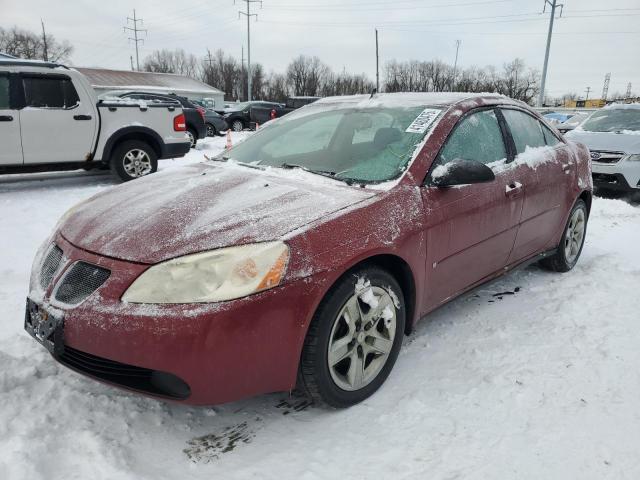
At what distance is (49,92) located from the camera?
697 centimetres

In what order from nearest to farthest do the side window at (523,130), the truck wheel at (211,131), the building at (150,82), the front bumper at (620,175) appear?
the side window at (523,130) → the front bumper at (620,175) → the truck wheel at (211,131) → the building at (150,82)

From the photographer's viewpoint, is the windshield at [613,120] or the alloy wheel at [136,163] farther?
the windshield at [613,120]

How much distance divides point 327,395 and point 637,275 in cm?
329

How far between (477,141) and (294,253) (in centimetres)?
177

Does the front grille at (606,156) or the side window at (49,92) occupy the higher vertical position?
the side window at (49,92)

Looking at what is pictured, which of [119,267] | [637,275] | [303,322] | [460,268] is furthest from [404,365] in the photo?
[637,275]

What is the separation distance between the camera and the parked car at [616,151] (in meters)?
7.52

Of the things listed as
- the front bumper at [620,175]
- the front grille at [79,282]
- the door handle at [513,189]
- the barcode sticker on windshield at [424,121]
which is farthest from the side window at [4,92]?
the front bumper at [620,175]

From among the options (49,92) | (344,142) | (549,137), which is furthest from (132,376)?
(49,92)

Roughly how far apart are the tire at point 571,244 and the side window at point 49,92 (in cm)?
676

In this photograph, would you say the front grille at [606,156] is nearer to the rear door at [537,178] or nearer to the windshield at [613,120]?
the windshield at [613,120]

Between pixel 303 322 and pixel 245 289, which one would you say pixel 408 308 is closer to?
pixel 303 322

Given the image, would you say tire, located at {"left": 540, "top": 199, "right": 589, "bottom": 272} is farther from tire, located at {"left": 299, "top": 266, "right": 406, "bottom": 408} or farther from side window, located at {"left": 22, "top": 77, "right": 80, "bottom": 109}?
side window, located at {"left": 22, "top": 77, "right": 80, "bottom": 109}

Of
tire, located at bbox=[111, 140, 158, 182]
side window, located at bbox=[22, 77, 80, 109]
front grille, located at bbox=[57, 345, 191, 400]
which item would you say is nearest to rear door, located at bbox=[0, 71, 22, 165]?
side window, located at bbox=[22, 77, 80, 109]
